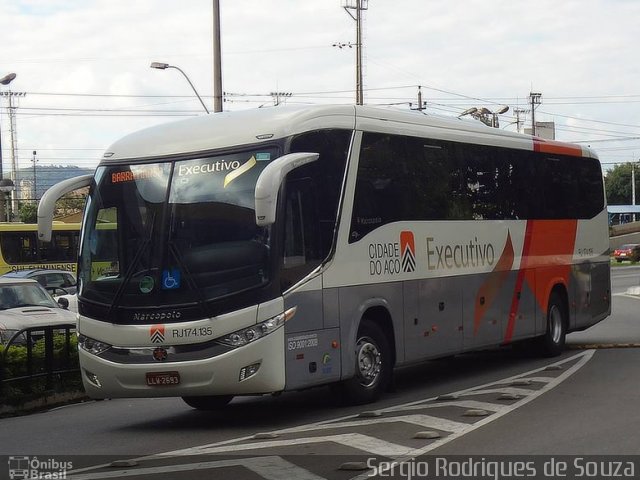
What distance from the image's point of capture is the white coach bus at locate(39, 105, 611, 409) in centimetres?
1099

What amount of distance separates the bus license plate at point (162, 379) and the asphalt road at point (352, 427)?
1.89 feet

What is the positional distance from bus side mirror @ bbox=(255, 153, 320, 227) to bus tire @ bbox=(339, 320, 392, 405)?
257 centimetres

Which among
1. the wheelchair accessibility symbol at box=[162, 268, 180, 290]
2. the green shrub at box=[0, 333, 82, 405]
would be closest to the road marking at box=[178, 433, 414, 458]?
the wheelchair accessibility symbol at box=[162, 268, 180, 290]

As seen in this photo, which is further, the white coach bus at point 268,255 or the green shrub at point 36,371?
the green shrub at point 36,371

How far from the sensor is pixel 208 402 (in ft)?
42.2

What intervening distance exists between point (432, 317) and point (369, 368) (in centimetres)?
186

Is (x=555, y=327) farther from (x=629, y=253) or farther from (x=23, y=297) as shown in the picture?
(x=629, y=253)

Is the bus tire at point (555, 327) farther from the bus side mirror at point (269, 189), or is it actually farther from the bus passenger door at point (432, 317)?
the bus side mirror at point (269, 189)

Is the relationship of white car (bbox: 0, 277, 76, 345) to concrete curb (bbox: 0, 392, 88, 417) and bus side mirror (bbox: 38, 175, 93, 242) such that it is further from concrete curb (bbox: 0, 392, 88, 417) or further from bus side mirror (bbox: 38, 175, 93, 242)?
bus side mirror (bbox: 38, 175, 93, 242)

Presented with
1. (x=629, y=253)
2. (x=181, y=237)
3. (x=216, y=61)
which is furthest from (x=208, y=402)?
(x=629, y=253)

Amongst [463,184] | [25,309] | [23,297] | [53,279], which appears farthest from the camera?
[53,279]

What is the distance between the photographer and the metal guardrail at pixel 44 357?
45.9 feet

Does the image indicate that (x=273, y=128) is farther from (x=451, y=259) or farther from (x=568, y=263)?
(x=568, y=263)

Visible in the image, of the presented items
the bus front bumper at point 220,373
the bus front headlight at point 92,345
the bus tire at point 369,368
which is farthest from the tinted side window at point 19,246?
the bus front bumper at point 220,373
